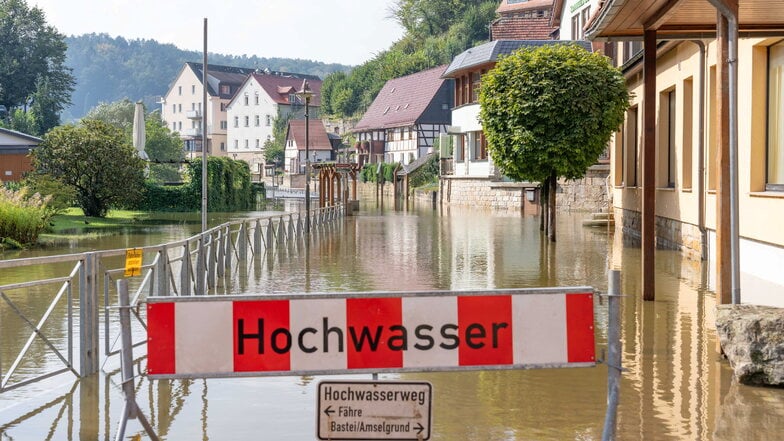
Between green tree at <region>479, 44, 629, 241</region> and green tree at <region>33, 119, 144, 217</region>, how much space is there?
16.2 metres

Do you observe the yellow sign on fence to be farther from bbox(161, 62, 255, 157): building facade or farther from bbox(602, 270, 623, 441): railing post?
bbox(161, 62, 255, 157): building facade

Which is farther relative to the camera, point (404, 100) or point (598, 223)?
point (404, 100)

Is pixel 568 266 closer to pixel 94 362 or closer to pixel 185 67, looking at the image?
pixel 94 362

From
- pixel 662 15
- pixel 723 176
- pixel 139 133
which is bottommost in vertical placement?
pixel 723 176

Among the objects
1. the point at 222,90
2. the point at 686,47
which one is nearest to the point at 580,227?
the point at 686,47

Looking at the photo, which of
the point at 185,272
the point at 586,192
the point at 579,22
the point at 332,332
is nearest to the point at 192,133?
the point at 579,22

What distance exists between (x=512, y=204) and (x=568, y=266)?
2913 cm

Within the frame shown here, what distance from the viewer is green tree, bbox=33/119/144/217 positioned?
36.6 meters

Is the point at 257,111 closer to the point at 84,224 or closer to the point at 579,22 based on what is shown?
the point at 579,22

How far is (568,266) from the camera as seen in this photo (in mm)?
19250

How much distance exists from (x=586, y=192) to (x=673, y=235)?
75.6 ft

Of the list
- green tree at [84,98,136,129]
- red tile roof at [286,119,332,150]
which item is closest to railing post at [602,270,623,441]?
red tile roof at [286,119,332,150]

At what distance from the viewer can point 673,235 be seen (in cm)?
2225

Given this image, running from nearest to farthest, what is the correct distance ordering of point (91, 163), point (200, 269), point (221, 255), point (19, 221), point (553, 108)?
point (200, 269) → point (221, 255) → point (19, 221) → point (553, 108) → point (91, 163)
